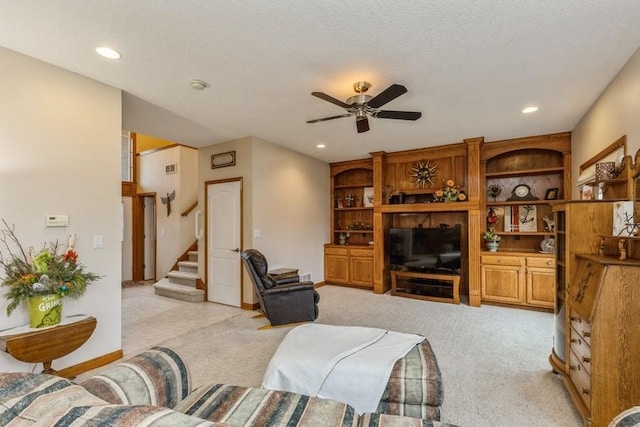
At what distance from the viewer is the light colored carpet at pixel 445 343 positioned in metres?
2.23

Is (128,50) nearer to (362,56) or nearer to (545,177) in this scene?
(362,56)

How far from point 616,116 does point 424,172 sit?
300 cm

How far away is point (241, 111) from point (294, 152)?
2090mm

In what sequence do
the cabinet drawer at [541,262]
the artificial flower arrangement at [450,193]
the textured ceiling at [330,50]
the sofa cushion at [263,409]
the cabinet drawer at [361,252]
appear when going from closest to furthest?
the sofa cushion at [263,409] < the textured ceiling at [330,50] < the cabinet drawer at [541,262] < the artificial flower arrangement at [450,193] < the cabinet drawer at [361,252]

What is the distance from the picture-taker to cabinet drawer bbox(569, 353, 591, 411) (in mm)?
1954

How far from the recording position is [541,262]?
14.7 ft

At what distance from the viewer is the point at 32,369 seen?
2451 millimetres

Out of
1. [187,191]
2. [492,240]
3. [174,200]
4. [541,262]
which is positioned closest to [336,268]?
[492,240]

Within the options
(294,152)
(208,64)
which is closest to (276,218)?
(294,152)

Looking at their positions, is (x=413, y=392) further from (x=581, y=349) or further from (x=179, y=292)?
(x=179, y=292)

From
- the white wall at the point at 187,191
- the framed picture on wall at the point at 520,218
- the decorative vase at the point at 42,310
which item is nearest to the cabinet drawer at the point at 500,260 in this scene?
the framed picture on wall at the point at 520,218

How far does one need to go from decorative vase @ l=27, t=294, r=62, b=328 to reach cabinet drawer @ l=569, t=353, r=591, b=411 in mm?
3887

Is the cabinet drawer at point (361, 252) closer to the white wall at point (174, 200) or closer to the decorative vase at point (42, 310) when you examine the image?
the white wall at point (174, 200)

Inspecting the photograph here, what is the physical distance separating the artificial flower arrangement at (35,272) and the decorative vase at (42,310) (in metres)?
0.04
